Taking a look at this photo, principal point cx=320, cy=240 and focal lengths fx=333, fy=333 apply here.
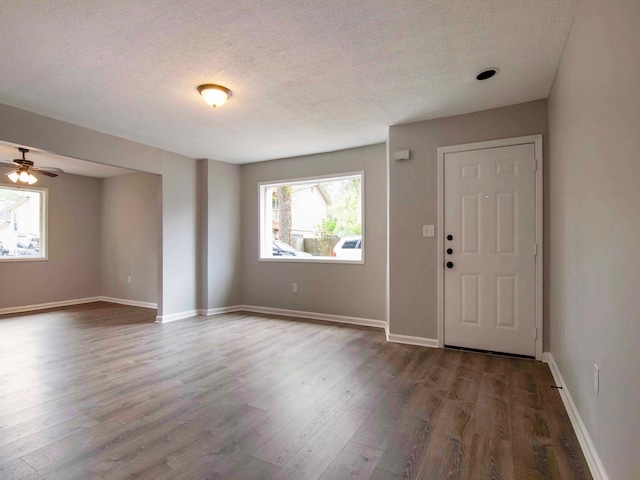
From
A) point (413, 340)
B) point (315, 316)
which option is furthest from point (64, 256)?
point (413, 340)

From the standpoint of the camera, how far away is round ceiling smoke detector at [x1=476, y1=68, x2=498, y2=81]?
8.67 feet

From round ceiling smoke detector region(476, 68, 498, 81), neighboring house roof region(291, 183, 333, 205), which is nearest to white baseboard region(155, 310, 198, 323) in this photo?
neighboring house roof region(291, 183, 333, 205)

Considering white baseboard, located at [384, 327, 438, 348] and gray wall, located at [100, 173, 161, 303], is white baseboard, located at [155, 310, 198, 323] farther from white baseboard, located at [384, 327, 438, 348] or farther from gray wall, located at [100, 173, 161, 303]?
white baseboard, located at [384, 327, 438, 348]

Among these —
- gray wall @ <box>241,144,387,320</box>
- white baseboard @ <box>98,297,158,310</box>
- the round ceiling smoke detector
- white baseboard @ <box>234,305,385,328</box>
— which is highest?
the round ceiling smoke detector

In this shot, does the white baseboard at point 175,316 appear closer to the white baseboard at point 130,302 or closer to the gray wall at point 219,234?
the gray wall at point 219,234

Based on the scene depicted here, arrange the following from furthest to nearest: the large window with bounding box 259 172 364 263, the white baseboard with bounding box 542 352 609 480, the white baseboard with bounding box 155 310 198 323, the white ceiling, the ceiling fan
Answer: the large window with bounding box 259 172 364 263 < the white baseboard with bounding box 155 310 198 323 < the ceiling fan < the white ceiling < the white baseboard with bounding box 542 352 609 480

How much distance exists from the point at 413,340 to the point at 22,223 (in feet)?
22.5

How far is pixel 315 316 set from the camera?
512cm

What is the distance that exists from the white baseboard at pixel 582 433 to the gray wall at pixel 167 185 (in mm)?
4787

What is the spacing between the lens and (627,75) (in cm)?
130

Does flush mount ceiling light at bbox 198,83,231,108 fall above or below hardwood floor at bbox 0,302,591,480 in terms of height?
above

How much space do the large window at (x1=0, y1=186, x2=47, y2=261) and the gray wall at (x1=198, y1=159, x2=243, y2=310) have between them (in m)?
3.23

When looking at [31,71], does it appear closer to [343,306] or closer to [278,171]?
[278,171]

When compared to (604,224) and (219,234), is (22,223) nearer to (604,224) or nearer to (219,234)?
(219,234)
